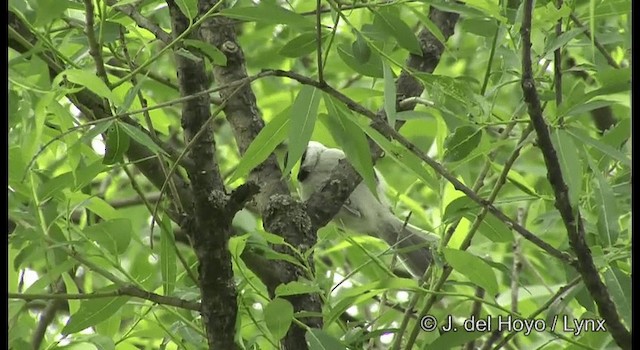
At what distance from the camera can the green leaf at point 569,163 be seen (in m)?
0.92

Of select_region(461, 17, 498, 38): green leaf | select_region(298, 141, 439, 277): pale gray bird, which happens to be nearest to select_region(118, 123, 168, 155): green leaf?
select_region(461, 17, 498, 38): green leaf

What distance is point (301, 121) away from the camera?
94 centimetres

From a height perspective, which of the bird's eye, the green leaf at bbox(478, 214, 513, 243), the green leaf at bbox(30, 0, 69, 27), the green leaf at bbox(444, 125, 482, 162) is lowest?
the green leaf at bbox(444, 125, 482, 162)

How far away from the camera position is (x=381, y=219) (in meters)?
2.22

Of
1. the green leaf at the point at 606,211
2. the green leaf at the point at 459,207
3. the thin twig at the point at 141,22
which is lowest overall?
the green leaf at the point at 606,211

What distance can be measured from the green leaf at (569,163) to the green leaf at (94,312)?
48 cm

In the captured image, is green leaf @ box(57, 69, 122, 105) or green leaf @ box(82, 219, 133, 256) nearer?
green leaf @ box(57, 69, 122, 105)

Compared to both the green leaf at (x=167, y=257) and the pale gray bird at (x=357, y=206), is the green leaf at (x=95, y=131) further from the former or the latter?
the pale gray bird at (x=357, y=206)

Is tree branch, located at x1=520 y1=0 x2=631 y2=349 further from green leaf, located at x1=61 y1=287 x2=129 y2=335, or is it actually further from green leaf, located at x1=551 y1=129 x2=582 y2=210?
green leaf, located at x1=61 y1=287 x2=129 y2=335

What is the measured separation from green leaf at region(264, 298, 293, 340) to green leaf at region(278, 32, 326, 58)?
28 cm

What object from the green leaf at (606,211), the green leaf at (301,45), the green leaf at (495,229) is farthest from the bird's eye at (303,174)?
the green leaf at (606,211)

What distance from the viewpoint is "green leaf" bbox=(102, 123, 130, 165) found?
100 cm

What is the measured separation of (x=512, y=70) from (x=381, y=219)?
1158mm

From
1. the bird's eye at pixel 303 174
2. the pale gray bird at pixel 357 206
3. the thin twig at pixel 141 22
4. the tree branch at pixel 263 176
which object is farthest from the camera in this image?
the bird's eye at pixel 303 174
